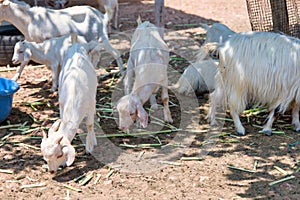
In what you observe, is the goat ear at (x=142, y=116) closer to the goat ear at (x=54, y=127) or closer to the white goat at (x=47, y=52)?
the goat ear at (x=54, y=127)

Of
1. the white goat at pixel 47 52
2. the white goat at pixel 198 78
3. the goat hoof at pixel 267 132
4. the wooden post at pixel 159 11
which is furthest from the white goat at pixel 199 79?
the wooden post at pixel 159 11

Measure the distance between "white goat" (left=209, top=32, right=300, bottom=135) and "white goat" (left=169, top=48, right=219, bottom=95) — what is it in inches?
43.1

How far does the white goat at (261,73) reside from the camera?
225 inches

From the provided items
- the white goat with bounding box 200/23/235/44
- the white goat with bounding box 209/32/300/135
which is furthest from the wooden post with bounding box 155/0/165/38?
the white goat with bounding box 209/32/300/135

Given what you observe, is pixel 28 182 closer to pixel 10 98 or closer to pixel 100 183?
pixel 100 183

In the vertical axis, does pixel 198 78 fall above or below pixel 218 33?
below

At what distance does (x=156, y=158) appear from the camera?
5.43 meters

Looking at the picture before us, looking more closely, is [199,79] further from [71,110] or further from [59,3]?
[59,3]

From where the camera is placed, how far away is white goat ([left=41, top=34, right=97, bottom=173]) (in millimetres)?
4719

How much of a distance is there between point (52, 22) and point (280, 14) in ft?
11.5

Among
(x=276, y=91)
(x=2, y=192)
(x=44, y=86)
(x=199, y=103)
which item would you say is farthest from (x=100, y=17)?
(x=2, y=192)

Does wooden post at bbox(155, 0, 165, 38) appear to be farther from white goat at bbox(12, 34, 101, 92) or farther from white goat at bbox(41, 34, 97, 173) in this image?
white goat at bbox(41, 34, 97, 173)

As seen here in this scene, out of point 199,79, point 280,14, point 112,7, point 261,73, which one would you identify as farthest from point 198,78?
point 112,7

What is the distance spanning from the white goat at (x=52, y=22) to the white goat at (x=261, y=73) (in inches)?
94.2
